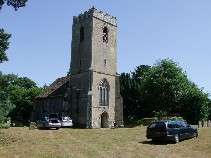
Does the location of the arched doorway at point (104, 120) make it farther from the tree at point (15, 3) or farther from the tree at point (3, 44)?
the tree at point (15, 3)

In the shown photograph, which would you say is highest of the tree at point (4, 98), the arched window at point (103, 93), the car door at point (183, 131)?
the arched window at point (103, 93)

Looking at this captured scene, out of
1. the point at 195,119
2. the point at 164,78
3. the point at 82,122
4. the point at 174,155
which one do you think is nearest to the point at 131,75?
the point at 164,78

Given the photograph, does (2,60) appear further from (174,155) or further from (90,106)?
(90,106)

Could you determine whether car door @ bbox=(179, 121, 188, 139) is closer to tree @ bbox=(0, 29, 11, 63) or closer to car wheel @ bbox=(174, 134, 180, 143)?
car wheel @ bbox=(174, 134, 180, 143)

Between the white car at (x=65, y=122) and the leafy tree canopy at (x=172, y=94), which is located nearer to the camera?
the white car at (x=65, y=122)

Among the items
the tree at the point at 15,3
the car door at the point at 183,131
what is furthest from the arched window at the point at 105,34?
the tree at the point at 15,3

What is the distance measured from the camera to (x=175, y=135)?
2136 centimetres

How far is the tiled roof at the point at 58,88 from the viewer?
5269 cm

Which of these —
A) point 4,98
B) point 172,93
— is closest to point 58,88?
point 172,93

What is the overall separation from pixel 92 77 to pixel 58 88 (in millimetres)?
10422

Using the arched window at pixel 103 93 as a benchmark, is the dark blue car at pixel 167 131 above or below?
below

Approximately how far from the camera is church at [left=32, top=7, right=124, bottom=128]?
4688 centimetres

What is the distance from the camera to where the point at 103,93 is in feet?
160

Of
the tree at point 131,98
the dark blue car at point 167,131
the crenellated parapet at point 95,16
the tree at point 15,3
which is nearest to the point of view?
the tree at point 15,3
